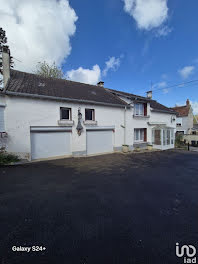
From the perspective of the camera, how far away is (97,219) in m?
2.93

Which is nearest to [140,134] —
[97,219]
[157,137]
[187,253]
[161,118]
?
[157,137]

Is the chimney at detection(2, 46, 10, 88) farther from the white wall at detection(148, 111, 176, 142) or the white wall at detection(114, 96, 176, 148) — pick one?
the white wall at detection(148, 111, 176, 142)

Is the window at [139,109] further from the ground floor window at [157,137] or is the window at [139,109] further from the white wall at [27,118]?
the white wall at [27,118]

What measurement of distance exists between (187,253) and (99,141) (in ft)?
29.6

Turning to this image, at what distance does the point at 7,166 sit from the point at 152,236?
785cm

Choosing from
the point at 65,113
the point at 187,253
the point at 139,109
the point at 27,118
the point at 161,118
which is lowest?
the point at 187,253

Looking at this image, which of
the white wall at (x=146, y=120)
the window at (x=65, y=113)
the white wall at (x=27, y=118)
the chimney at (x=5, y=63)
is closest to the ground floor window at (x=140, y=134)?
the white wall at (x=146, y=120)

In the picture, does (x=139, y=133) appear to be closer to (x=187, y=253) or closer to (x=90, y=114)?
(x=90, y=114)

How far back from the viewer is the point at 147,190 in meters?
4.43

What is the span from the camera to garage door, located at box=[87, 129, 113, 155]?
10.5 metres

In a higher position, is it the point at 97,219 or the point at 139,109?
the point at 139,109

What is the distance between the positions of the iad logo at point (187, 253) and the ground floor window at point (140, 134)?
11608 millimetres

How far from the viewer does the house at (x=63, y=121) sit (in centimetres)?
755

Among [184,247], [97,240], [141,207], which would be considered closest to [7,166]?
[97,240]
